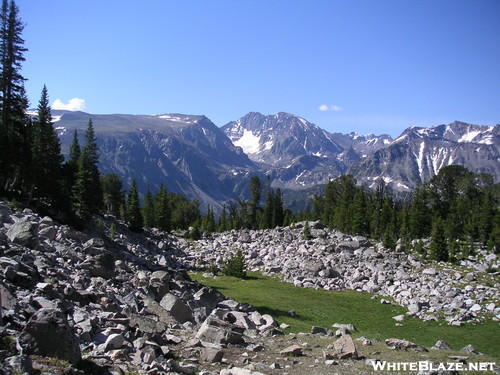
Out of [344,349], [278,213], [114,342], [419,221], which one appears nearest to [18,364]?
[114,342]

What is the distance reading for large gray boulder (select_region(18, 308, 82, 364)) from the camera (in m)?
9.88

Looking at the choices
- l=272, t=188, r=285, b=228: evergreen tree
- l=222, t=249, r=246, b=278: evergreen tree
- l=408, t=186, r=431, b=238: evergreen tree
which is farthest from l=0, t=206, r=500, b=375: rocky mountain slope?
l=272, t=188, r=285, b=228: evergreen tree

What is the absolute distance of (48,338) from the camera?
1005cm

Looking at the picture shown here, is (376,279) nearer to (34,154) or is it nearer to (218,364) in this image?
(218,364)

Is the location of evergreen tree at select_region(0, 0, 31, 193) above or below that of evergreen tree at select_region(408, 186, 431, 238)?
above

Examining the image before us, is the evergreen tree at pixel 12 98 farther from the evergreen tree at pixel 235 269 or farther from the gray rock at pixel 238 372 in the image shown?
the gray rock at pixel 238 372

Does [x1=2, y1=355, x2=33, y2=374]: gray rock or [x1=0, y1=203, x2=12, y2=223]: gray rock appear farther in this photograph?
[x1=0, y1=203, x2=12, y2=223]: gray rock

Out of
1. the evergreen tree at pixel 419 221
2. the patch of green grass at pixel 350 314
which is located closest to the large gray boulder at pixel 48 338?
the patch of green grass at pixel 350 314

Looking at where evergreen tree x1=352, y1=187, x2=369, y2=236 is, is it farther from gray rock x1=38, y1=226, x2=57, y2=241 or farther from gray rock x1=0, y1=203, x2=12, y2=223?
gray rock x1=0, y1=203, x2=12, y2=223

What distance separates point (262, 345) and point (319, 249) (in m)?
47.9

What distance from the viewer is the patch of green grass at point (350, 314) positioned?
26.8 meters

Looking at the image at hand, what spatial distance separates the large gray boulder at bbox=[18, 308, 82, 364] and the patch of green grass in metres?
16.5

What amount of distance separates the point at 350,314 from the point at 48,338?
2826cm

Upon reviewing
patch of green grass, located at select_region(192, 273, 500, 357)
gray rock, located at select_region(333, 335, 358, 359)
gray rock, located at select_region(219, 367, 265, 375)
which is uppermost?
gray rock, located at select_region(219, 367, 265, 375)
